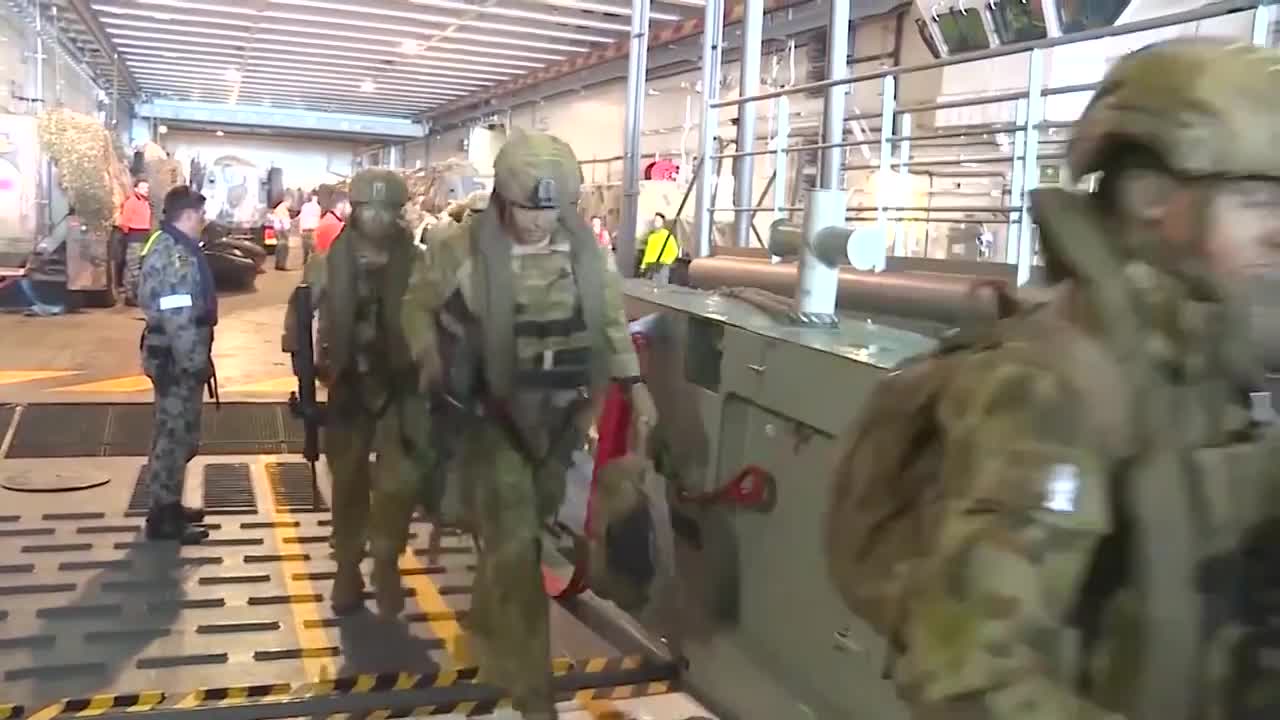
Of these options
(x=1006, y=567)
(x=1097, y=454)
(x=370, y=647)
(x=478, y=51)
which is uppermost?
(x=478, y=51)

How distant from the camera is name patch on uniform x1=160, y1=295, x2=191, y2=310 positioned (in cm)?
544

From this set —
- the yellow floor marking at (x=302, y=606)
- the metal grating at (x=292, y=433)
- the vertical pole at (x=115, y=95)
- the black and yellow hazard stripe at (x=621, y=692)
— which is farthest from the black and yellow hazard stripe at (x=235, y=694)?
the vertical pole at (x=115, y=95)

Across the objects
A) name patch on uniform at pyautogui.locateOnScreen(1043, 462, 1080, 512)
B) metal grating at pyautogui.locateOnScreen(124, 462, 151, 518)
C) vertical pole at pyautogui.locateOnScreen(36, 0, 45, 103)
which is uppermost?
vertical pole at pyautogui.locateOnScreen(36, 0, 45, 103)

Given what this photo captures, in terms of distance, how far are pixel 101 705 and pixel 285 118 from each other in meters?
23.8

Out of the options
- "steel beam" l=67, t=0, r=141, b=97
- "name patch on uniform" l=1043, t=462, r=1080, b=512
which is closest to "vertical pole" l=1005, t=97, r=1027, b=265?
"name patch on uniform" l=1043, t=462, r=1080, b=512

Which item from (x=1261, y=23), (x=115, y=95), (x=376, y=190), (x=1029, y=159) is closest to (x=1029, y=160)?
(x=1029, y=159)

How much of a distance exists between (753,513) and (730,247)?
3.04m

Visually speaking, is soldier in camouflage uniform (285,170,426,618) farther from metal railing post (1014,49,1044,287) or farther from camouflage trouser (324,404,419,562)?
metal railing post (1014,49,1044,287)

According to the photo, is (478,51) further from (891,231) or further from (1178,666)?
(1178,666)

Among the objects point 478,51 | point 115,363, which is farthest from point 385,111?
point 115,363

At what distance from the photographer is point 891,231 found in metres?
6.96

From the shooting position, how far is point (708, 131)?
6.24 metres

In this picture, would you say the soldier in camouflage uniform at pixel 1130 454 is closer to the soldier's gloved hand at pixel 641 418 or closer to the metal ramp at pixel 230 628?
the soldier's gloved hand at pixel 641 418

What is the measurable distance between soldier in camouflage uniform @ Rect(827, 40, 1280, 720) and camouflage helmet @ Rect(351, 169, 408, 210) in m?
3.86
